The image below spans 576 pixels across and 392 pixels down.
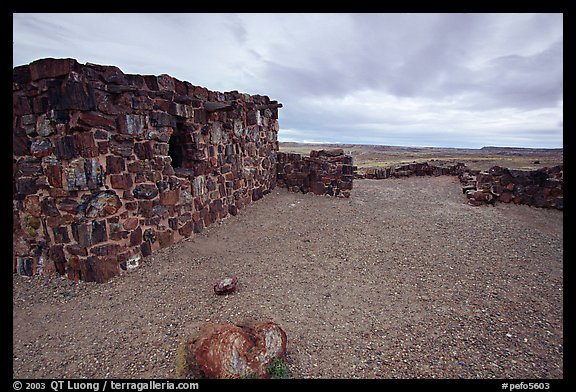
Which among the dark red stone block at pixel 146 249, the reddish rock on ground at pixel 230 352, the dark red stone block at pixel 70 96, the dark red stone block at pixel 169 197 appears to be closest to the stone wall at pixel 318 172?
the dark red stone block at pixel 169 197

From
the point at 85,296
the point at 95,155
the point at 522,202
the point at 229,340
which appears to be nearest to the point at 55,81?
the point at 95,155

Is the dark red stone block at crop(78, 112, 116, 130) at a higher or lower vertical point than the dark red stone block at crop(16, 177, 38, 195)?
higher

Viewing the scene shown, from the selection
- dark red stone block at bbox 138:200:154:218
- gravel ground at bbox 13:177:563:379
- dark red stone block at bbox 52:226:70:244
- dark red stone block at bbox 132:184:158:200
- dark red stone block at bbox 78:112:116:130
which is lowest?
gravel ground at bbox 13:177:563:379

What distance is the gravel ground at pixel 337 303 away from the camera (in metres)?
3.97

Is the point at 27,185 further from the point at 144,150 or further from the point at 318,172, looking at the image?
the point at 318,172

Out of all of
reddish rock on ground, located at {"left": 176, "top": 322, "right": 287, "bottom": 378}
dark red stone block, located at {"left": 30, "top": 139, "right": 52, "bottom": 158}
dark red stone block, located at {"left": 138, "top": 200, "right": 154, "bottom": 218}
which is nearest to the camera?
reddish rock on ground, located at {"left": 176, "top": 322, "right": 287, "bottom": 378}

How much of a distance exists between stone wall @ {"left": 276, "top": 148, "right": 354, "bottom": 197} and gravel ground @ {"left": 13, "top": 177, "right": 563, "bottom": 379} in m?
3.28

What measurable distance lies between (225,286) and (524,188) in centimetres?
1140

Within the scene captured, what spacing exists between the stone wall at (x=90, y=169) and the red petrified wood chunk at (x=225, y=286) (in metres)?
2.21

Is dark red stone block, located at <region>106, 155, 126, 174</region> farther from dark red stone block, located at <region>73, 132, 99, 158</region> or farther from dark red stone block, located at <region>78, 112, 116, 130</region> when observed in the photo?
dark red stone block, located at <region>78, 112, 116, 130</region>

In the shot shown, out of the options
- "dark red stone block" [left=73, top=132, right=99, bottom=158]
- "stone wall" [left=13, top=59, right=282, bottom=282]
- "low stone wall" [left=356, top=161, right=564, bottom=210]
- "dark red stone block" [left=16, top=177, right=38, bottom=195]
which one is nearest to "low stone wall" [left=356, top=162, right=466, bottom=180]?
"low stone wall" [left=356, top=161, right=564, bottom=210]

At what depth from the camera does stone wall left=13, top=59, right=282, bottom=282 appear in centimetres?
559
